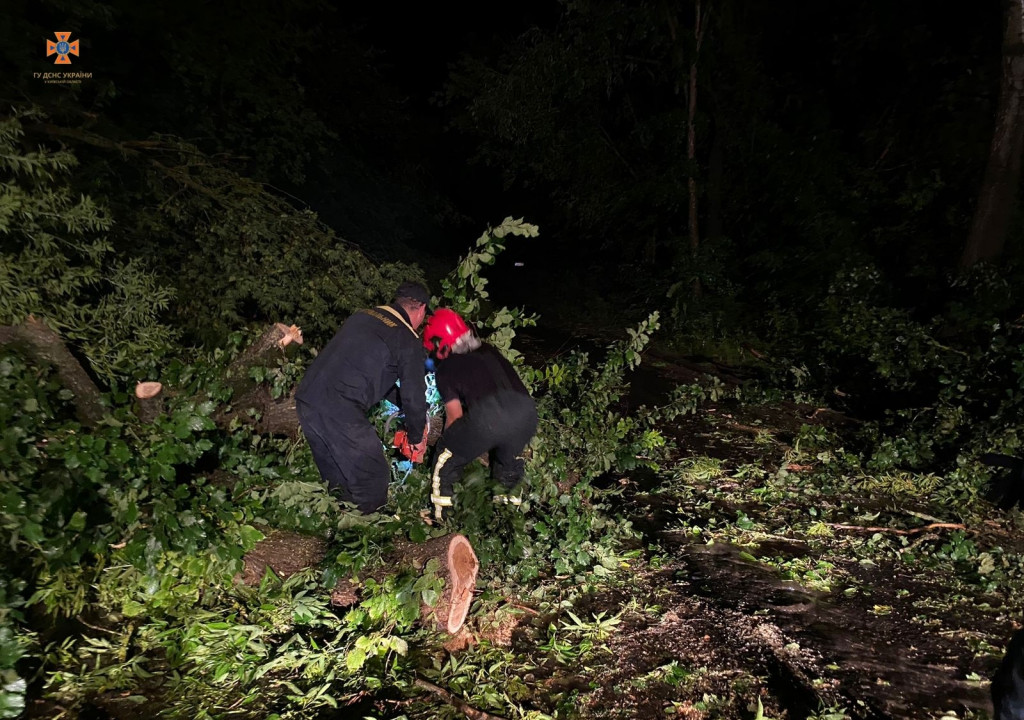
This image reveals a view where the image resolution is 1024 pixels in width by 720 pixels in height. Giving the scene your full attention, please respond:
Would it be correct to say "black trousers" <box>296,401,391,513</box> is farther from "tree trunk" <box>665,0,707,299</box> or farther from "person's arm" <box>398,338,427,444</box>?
"tree trunk" <box>665,0,707,299</box>

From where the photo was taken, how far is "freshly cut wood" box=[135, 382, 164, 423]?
→ 13.1 feet

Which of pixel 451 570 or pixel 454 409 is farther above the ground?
pixel 454 409

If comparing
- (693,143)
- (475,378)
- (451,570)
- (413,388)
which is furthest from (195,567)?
(693,143)

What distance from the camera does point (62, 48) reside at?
5.69 metres

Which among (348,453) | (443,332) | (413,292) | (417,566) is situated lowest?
(417,566)

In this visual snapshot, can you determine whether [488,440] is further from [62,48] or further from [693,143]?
[693,143]

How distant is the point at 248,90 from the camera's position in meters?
7.83

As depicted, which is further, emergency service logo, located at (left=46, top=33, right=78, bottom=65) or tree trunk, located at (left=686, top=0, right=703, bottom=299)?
tree trunk, located at (left=686, top=0, right=703, bottom=299)

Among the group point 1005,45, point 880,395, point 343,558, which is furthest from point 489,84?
point 343,558

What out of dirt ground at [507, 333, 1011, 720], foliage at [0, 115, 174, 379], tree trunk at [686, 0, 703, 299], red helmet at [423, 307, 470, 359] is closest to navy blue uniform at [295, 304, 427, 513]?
red helmet at [423, 307, 470, 359]

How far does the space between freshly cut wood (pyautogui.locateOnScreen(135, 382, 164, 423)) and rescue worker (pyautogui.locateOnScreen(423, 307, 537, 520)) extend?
205 cm

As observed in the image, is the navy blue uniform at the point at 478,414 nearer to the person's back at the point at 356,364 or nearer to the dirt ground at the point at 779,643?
the person's back at the point at 356,364

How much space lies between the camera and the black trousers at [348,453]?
3570 mm

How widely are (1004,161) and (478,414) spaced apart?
7728 millimetres
